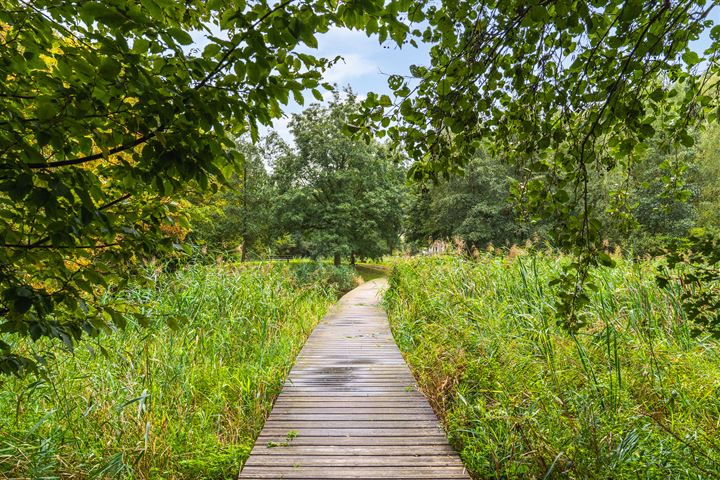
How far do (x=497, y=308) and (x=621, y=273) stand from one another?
171 cm

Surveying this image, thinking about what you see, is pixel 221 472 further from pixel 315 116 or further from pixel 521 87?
pixel 315 116

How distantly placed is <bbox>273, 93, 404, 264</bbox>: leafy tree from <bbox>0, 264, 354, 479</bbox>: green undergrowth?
55.7ft

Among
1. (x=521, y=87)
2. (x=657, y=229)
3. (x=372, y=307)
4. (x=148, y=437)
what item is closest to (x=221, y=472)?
(x=148, y=437)

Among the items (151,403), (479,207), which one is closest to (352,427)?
(151,403)

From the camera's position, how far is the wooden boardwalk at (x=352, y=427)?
9.18ft

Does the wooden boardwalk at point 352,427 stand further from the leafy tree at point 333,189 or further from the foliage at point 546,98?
the leafy tree at point 333,189

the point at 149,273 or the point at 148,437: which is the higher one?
the point at 149,273

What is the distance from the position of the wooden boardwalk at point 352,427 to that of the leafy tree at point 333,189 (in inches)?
667

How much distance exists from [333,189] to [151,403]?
69.3 feet

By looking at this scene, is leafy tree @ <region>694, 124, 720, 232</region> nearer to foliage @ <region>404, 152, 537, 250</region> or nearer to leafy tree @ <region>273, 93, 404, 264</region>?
foliage @ <region>404, 152, 537, 250</region>

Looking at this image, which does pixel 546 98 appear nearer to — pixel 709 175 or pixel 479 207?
pixel 479 207

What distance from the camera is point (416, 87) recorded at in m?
1.96

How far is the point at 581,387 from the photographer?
3197 millimetres

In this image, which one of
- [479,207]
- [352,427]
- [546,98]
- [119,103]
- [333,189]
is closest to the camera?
[119,103]
